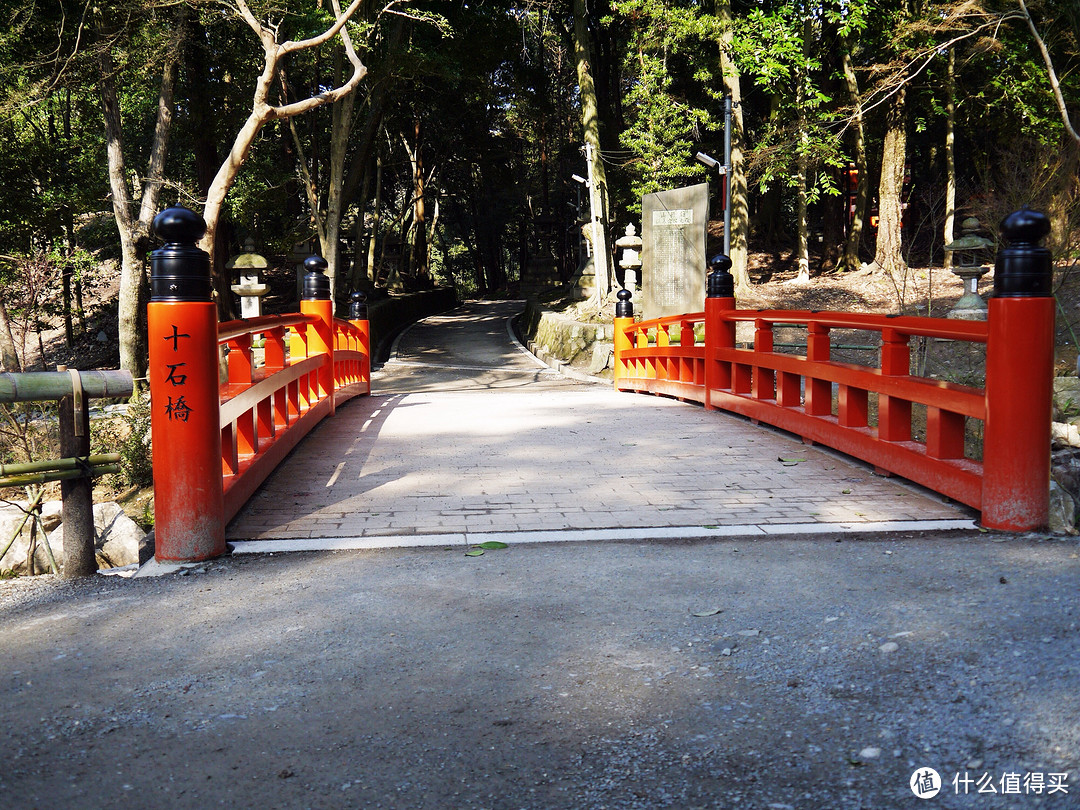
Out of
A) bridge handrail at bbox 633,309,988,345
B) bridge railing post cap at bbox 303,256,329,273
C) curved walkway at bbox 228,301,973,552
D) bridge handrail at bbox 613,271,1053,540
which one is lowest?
curved walkway at bbox 228,301,973,552

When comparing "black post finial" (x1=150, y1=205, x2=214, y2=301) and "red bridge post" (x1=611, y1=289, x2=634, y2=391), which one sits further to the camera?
"red bridge post" (x1=611, y1=289, x2=634, y2=391)

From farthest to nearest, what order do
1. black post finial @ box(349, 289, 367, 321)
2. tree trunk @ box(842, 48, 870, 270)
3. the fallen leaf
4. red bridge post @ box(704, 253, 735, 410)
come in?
tree trunk @ box(842, 48, 870, 270) → black post finial @ box(349, 289, 367, 321) → red bridge post @ box(704, 253, 735, 410) → the fallen leaf

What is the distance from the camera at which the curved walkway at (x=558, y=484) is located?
4758mm

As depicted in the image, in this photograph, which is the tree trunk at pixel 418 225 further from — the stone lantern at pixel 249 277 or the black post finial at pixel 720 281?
the black post finial at pixel 720 281

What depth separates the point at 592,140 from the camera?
23234 millimetres

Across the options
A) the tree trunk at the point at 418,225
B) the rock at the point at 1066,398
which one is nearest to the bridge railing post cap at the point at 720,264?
the rock at the point at 1066,398

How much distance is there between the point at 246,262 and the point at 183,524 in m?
16.6

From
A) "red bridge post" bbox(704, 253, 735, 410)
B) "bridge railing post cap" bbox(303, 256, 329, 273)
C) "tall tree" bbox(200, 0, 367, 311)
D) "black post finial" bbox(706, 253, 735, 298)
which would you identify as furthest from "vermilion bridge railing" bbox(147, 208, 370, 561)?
"tall tree" bbox(200, 0, 367, 311)

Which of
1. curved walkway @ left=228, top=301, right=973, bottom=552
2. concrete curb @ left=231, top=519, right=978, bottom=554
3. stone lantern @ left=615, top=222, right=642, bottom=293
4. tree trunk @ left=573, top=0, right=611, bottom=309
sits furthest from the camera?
tree trunk @ left=573, top=0, right=611, bottom=309

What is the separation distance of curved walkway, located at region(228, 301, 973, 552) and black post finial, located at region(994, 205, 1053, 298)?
3.85 feet

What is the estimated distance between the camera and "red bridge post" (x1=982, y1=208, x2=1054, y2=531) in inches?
173

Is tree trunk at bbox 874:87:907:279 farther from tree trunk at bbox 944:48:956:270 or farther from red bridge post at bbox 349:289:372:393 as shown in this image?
red bridge post at bbox 349:289:372:393

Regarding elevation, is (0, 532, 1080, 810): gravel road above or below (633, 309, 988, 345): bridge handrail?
below

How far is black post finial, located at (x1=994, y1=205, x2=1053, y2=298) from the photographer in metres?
4.41
